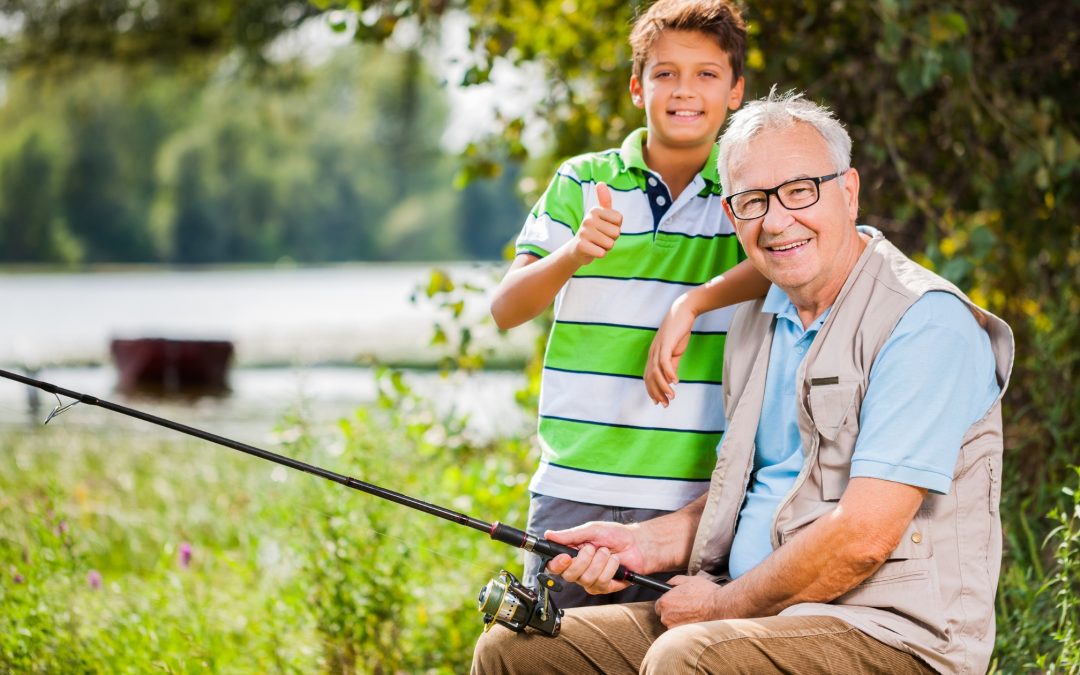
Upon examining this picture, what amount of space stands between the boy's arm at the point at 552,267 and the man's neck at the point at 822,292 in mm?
365

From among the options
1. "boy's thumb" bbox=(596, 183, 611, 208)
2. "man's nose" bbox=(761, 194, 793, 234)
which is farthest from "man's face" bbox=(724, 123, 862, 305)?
"boy's thumb" bbox=(596, 183, 611, 208)

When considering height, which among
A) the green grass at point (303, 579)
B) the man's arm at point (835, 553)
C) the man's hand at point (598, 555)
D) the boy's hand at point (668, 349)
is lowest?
the green grass at point (303, 579)

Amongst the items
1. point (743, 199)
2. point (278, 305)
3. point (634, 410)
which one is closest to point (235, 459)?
point (634, 410)

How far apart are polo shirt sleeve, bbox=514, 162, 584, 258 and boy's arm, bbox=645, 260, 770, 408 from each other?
297 mm

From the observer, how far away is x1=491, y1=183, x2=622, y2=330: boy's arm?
2.18m

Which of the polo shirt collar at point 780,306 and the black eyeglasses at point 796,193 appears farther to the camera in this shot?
the polo shirt collar at point 780,306

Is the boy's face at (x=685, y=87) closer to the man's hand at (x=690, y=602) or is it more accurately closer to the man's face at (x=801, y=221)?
the man's face at (x=801, y=221)

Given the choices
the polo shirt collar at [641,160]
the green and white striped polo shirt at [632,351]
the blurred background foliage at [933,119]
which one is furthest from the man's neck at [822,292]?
the blurred background foliage at [933,119]

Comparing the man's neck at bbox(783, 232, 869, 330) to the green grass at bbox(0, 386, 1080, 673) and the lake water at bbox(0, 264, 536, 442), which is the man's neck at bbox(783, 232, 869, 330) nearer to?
the green grass at bbox(0, 386, 1080, 673)

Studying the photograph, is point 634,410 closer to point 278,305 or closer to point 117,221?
point 278,305

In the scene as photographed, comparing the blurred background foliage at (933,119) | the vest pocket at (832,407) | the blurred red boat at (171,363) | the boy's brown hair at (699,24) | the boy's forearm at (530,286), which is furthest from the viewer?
the blurred red boat at (171,363)

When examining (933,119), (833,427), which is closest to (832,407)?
(833,427)

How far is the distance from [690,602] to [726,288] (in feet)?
2.07

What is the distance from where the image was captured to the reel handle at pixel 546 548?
2289 millimetres
